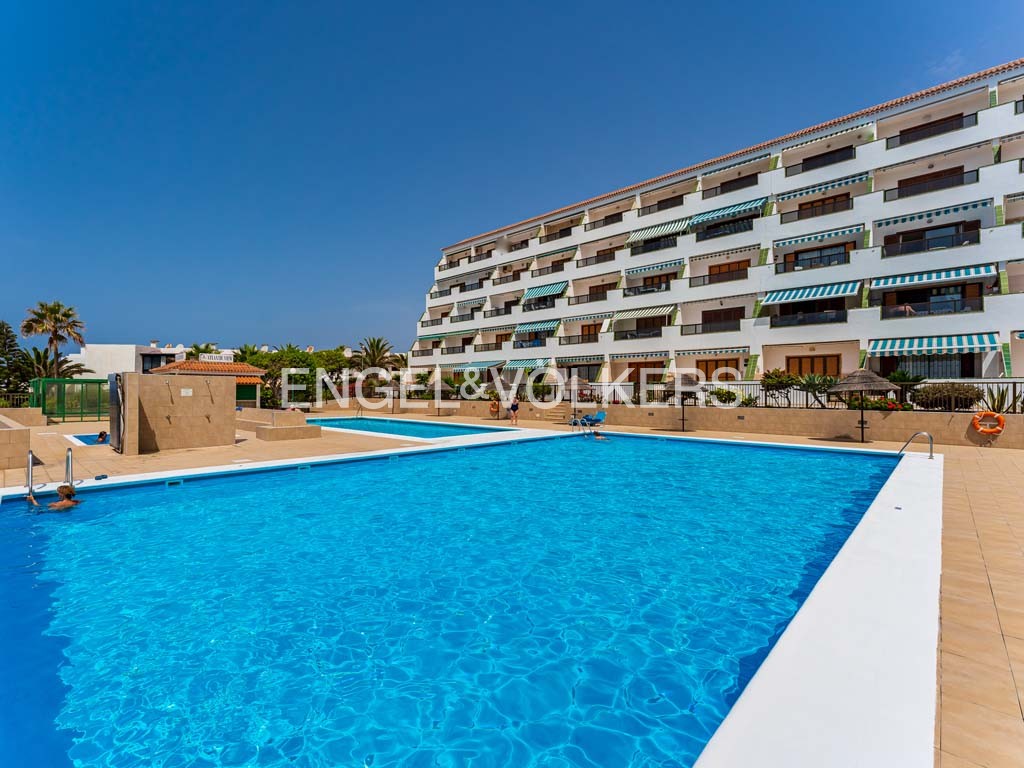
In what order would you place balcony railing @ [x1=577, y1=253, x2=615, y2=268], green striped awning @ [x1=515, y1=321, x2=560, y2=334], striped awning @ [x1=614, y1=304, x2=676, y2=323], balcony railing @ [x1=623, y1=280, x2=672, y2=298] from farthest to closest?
green striped awning @ [x1=515, y1=321, x2=560, y2=334] < balcony railing @ [x1=577, y1=253, x2=615, y2=268] < balcony railing @ [x1=623, y1=280, x2=672, y2=298] < striped awning @ [x1=614, y1=304, x2=676, y2=323]

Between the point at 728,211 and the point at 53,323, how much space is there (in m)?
59.0

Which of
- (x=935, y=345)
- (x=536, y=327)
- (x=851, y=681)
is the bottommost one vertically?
(x=851, y=681)

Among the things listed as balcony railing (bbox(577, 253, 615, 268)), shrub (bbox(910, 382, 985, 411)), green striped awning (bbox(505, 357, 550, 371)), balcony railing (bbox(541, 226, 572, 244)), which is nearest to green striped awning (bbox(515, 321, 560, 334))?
green striped awning (bbox(505, 357, 550, 371))

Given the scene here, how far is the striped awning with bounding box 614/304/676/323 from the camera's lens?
31969 mm

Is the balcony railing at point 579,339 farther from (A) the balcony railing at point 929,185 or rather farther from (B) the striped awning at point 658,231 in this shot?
(A) the balcony railing at point 929,185

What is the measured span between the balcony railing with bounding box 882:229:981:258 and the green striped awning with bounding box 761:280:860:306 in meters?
2.10

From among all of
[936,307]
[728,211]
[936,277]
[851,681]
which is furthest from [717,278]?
[851,681]

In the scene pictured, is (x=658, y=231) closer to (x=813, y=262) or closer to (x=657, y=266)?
(x=657, y=266)

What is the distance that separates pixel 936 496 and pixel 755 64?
19.9m

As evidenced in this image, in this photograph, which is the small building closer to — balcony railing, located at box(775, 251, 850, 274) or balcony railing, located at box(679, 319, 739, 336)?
balcony railing, located at box(679, 319, 739, 336)

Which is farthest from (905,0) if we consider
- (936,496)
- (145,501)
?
(145,501)

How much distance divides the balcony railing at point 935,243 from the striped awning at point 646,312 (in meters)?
11.9

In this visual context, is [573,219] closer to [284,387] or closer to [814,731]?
[284,387]

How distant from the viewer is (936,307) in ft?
72.9
